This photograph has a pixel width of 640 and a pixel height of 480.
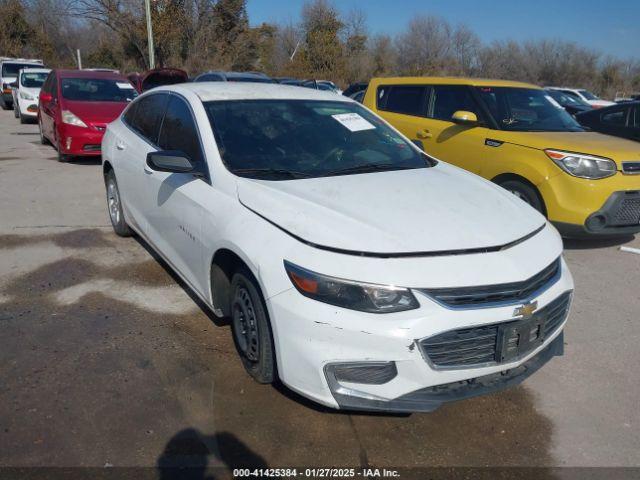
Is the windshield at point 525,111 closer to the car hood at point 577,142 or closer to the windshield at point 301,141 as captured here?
the car hood at point 577,142

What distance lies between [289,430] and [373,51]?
149 ft

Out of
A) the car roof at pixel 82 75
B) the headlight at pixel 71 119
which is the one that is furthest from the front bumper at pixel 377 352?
the car roof at pixel 82 75

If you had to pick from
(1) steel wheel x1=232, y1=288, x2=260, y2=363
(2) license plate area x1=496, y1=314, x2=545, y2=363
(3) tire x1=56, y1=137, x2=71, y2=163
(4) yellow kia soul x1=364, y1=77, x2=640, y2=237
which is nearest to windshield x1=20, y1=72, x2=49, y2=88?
(3) tire x1=56, y1=137, x2=71, y2=163

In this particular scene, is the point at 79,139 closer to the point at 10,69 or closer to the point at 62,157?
the point at 62,157

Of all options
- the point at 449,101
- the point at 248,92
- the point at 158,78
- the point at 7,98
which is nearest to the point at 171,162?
the point at 248,92

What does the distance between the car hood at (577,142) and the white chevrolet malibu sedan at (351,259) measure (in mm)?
2139

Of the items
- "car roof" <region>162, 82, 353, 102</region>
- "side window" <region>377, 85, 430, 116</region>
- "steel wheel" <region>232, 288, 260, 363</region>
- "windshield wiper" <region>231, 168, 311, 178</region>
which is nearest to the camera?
"steel wheel" <region>232, 288, 260, 363</region>

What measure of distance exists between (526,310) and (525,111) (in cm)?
445

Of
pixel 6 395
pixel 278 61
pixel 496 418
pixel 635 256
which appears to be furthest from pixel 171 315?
pixel 278 61

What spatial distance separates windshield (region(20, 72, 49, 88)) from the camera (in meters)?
16.7

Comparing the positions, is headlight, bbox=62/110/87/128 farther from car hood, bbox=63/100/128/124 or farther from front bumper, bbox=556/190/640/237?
front bumper, bbox=556/190/640/237

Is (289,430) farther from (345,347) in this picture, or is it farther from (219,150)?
(219,150)

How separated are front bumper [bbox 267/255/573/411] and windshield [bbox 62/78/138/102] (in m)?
8.91

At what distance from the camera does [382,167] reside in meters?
3.75
